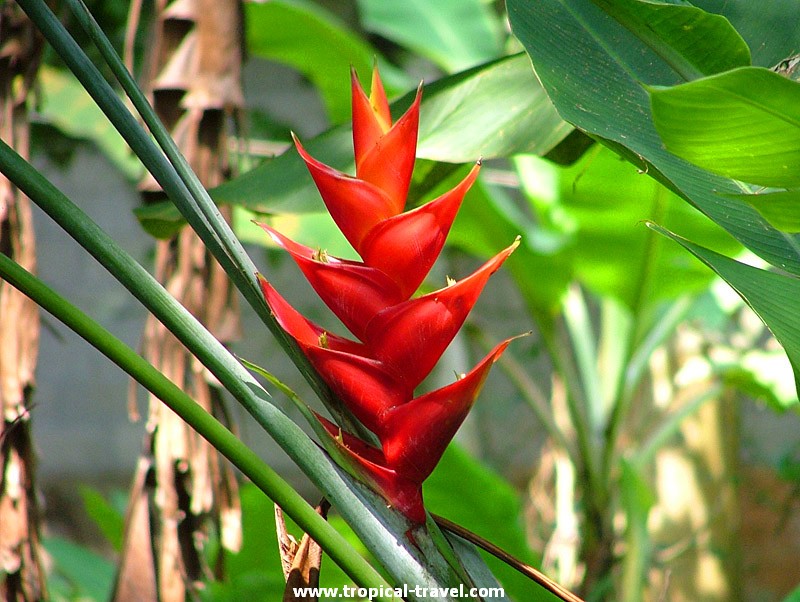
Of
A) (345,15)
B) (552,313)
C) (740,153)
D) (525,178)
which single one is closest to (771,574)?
(552,313)

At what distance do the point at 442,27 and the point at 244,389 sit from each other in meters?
1.21

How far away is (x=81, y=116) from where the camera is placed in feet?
4.87

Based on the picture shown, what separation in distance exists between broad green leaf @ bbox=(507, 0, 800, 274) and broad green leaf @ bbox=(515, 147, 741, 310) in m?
0.45

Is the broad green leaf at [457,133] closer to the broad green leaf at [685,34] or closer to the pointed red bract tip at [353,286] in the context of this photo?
the broad green leaf at [685,34]

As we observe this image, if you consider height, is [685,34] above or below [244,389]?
above

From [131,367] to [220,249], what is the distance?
80 mm

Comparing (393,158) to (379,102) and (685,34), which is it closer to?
(379,102)

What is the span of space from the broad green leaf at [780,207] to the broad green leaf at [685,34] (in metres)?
0.11

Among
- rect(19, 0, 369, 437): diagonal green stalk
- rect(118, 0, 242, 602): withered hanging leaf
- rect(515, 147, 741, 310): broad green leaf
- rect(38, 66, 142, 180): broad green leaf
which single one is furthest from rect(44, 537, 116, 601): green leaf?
rect(19, 0, 369, 437): diagonal green stalk

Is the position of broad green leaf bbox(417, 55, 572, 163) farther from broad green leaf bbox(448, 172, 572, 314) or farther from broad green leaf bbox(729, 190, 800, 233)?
broad green leaf bbox(448, 172, 572, 314)

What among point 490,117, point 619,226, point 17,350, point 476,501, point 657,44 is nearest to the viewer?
point 657,44

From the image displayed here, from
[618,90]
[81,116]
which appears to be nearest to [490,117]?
[618,90]

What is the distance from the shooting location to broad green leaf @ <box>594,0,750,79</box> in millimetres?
427

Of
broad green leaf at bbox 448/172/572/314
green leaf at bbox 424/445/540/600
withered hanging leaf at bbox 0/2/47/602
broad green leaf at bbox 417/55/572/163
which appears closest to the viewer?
broad green leaf at bbox 417/55/572/163
